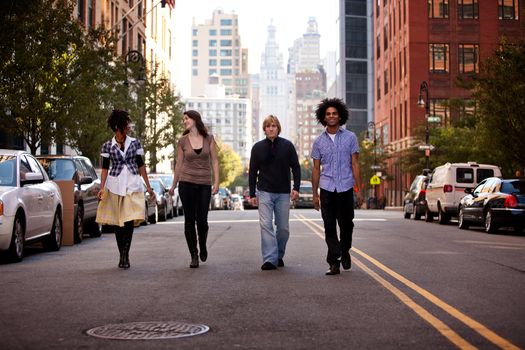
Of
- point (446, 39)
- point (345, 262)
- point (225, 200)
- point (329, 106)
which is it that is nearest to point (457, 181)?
point (345, 262)

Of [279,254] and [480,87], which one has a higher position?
[480,87]

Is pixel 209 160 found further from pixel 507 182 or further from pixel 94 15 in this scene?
pixel 94 15

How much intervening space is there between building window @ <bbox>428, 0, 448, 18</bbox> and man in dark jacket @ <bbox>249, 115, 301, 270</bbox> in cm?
5478

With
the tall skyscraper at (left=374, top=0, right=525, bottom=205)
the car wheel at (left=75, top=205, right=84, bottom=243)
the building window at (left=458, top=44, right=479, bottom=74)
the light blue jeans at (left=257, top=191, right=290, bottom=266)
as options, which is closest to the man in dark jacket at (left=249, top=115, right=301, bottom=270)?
the light blue jeans at (left=257, top=191, right=290, bottom=266)

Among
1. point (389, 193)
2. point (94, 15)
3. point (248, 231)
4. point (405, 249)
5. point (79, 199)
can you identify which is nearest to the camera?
point (405, 249)

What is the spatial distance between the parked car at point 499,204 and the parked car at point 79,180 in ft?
33.2

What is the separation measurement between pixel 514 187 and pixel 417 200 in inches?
418

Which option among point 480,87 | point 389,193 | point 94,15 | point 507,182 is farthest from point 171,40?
point 507,182

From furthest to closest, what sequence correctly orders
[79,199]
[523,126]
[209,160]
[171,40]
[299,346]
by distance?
1. [171,40]
2. [523,126]
3. [79,199]
4. [209,160]
5. [299,346]

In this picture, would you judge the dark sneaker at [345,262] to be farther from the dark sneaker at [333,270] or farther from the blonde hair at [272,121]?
the blonde hair at [272,121]

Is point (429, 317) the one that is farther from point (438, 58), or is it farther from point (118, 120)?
point (438, 58)

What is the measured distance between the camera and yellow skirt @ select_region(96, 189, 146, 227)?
11781mm

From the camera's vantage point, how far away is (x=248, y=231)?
2173 centimetres

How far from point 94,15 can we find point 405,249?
31.2 meters
